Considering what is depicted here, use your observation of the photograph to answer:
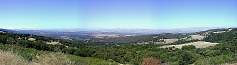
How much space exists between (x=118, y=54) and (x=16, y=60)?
174712 millimetres

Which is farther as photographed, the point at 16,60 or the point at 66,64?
the point at 66,64

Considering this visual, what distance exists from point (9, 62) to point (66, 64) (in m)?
3.23

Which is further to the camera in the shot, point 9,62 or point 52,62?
point 52,62

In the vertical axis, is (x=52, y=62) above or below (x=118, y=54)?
above

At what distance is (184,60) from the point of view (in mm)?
162250

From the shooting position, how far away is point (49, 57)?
18.1 meters

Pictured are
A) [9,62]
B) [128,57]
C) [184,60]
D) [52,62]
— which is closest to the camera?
[9,62]

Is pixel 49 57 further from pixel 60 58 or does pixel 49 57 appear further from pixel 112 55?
pixel 112 55

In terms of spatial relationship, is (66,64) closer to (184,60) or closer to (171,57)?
(184,60)

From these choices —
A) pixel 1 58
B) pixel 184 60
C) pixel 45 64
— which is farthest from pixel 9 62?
pixel 184 60

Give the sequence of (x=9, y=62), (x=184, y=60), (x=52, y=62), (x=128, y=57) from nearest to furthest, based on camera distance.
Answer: (x=9, y=62)
(x=52, y=62)
(x=184, y=60)
(x=128, y=57)

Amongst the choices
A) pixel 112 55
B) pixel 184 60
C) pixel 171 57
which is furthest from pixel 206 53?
pixel 112 55

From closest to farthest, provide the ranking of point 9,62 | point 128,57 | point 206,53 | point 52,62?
point 9,62, point 52,62, point 128,57, point 206,53

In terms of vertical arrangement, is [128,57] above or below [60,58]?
below
